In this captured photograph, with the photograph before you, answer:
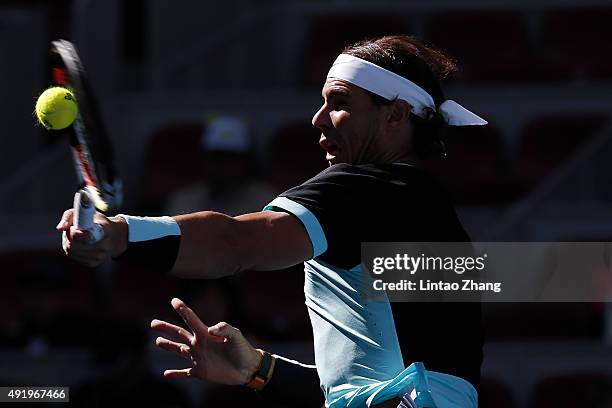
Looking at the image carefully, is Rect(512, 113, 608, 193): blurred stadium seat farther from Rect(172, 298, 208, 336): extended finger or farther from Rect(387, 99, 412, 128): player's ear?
Rect(172, 298, 208, 336): extended finger

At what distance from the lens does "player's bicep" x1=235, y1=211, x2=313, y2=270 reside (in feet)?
12.0

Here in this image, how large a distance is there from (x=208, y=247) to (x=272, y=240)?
0.57 feet

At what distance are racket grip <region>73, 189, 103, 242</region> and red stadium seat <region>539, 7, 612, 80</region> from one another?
7.37 m

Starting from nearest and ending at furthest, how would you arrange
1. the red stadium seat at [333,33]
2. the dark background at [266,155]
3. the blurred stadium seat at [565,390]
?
the blurred stadium seat at [565,390], the dark background at [266,155], the red stadium seat at [333,33]

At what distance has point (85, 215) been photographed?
336 centimetres

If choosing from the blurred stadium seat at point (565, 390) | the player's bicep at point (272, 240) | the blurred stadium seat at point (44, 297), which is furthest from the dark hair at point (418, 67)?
the blurred stadium seat at point (44, 297)

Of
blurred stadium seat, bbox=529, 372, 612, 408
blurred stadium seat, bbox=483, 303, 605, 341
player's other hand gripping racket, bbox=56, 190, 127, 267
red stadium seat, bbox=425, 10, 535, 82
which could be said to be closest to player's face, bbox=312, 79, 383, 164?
player's other hand gripping racket, bbox=56, 190, 127, 267

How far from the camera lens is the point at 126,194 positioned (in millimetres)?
10266

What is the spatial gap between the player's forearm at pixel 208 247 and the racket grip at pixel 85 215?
0.29 meters

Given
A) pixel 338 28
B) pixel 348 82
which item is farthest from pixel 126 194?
pixel 348 82

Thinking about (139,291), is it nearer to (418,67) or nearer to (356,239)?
(418,67)

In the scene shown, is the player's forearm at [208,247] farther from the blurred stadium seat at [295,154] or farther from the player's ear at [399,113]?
the blurred stadium seat at [295,154]

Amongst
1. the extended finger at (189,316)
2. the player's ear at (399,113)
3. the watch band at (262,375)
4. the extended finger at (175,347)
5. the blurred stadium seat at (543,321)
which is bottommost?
the blurred stadium seat at (543,321)

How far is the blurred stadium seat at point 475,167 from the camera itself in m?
9.50
